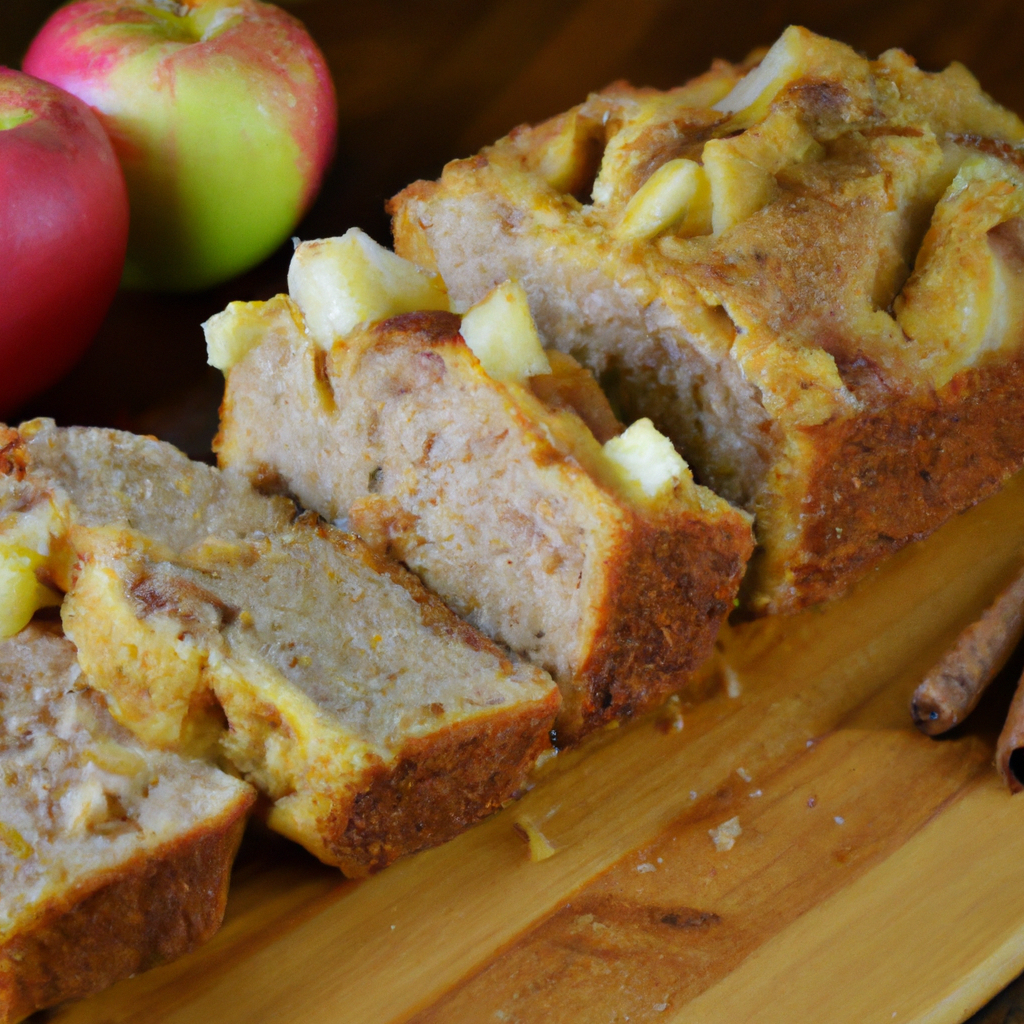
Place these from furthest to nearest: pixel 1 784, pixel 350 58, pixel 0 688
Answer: pixel 350 58 < pixel 0 688 < pixel 1 784

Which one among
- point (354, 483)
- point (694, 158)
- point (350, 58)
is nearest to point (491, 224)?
point (694, 158)

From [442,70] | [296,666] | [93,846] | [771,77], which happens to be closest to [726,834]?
[296,666]

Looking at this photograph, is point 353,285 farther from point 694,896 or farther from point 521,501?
point 694,896

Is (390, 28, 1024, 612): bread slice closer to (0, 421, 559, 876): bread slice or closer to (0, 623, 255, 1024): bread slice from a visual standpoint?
(0, 421, 559, 876): bread slice

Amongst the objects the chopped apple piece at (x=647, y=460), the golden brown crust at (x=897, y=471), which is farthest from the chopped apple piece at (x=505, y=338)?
the golden brown crust at (x=897, y=471)

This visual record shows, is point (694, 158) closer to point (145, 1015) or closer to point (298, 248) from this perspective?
point (298, 248)

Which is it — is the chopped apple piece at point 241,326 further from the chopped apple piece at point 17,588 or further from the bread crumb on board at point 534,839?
the bread crumb on board at point 534,839
